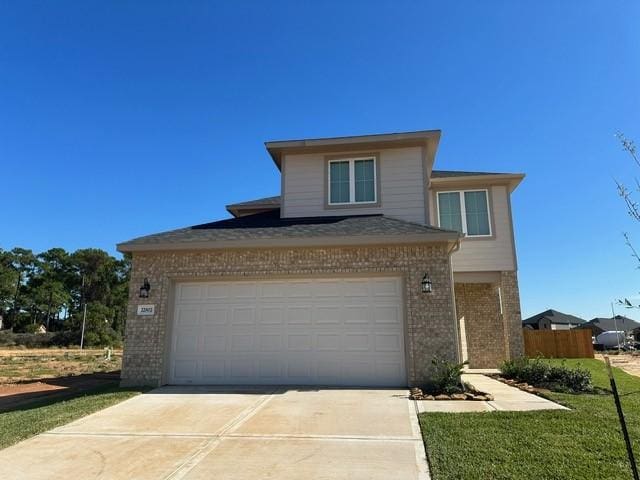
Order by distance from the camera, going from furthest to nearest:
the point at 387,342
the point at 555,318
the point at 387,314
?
the point at 555,318 → the point at 387,314 → the point at 387,342

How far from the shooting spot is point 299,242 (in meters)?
8.70

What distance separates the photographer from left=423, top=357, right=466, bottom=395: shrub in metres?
7.45

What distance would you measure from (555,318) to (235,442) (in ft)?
133

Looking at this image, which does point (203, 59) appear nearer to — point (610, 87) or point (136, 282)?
point (136, 282)

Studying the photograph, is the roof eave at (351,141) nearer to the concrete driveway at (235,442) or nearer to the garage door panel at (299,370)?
the garage door panel at (299,370)

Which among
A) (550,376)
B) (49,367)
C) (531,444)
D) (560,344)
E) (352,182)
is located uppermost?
(352,182)

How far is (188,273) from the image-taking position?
9000 millimetres

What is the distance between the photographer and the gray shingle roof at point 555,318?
121 feet

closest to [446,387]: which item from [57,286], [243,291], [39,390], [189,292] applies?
[243,291]

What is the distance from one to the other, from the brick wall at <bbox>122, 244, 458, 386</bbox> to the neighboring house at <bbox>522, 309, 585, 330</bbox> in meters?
33.4

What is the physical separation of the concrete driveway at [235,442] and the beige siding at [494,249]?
21.5ft

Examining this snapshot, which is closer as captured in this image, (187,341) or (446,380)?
(446,380)

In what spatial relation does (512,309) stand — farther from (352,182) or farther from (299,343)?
(299,343)

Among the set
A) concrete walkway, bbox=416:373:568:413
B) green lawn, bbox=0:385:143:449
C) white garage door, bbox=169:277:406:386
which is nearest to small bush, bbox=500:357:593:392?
concrete walkway, bbox=416:373:568:413
